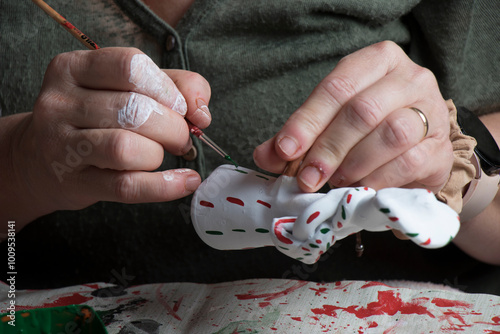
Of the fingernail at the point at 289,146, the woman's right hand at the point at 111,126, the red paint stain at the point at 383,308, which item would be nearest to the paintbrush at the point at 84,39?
the woman's right hand at the point at 111,126

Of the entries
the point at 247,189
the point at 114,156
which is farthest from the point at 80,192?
the point at 247,189

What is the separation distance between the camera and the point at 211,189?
24.4 inches

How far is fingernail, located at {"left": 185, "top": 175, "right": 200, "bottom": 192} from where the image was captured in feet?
2.07

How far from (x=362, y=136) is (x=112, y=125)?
30 centimetres

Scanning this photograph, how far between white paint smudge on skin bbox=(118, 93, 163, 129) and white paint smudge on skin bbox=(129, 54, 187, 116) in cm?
2

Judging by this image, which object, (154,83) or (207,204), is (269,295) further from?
(154,83)

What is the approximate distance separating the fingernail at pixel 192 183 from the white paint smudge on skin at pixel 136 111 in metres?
0.10

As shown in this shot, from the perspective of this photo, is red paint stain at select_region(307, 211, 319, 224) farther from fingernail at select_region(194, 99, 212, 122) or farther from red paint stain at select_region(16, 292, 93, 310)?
red paint stain at select_region(16, 292, 93, 310)

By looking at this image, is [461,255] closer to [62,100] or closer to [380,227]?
[380,227]

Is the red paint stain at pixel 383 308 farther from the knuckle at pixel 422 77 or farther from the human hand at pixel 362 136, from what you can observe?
the knuckle at pixel 422 77

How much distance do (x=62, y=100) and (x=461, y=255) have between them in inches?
28.8

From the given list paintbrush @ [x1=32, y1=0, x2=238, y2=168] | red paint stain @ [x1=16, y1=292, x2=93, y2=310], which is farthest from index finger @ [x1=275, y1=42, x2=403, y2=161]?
red paint stain @ [x1=16, y1=292, x2=93, y2=310]

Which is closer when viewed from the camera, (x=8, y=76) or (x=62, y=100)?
(x=62, y=100)

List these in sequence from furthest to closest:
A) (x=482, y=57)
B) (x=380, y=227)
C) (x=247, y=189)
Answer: (x=482, y=57)
(x=247, y=189)
(x=380, y=227)
